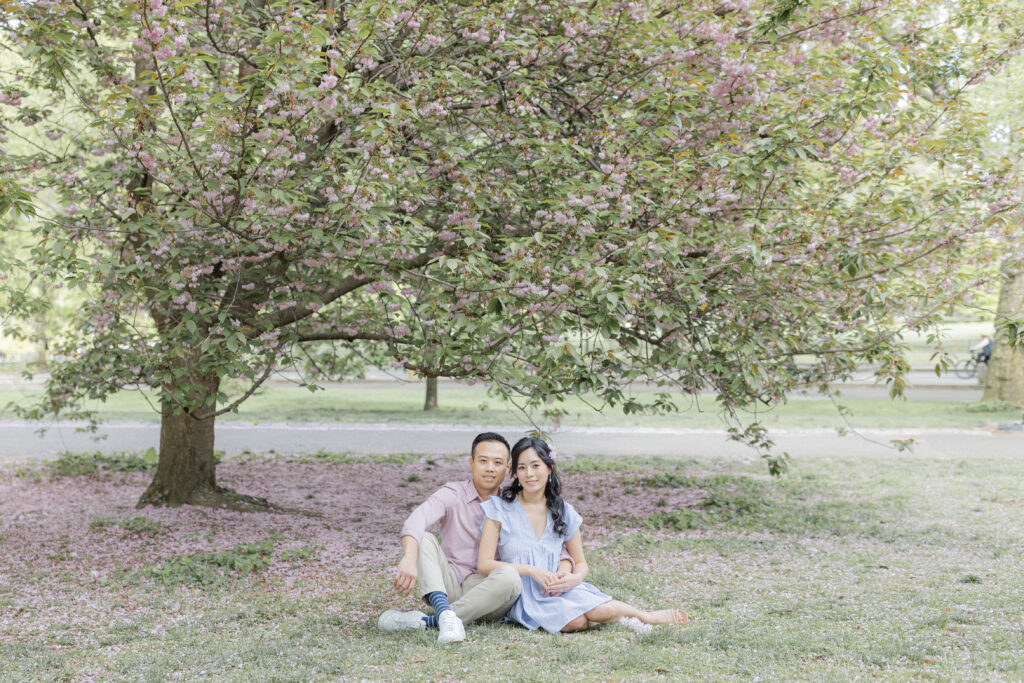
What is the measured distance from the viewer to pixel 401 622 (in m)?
4.76

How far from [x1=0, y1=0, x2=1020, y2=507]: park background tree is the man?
3.87ft

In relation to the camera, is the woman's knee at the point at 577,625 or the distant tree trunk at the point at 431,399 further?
the distant tree trunk at the point at 431,399

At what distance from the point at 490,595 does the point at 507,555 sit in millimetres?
262

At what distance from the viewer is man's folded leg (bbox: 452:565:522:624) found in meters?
4.71

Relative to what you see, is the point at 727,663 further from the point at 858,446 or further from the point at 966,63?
the point at 858,446

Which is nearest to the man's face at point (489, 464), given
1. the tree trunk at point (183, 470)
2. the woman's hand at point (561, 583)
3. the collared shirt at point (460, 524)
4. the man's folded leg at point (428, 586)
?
the collared shirt at point (460, 524)

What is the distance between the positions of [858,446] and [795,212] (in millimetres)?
9306

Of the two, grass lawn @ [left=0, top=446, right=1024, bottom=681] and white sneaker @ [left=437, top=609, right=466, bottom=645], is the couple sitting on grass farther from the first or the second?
grass lawn @ [left=0, top=446, right=1024, bottom=681]

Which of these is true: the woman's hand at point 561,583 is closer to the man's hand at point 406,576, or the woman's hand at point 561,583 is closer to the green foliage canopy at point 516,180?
the man's hand at point 406,576

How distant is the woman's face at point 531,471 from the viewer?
4.85 meters

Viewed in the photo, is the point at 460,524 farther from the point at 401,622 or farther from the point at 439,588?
the point at 401,622

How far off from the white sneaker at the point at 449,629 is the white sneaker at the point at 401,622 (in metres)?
0.24

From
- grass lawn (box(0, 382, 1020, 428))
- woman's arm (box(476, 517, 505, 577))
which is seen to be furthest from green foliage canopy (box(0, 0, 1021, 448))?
grass lawn (box(0, 382, 1020, 428))

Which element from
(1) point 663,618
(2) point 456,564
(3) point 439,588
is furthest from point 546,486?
(1) point 663,618
